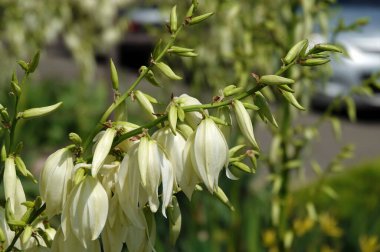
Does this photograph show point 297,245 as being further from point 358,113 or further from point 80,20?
point 358,113

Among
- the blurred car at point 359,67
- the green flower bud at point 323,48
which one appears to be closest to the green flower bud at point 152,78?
the green flower bud at point 323,48

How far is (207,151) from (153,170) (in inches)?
3.0

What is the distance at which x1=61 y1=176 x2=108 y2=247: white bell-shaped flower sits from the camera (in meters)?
0.99

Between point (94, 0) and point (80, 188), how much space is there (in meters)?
4.79

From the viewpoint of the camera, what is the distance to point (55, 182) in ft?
3.38

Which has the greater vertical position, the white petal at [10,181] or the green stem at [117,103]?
the green stem at [117,103]

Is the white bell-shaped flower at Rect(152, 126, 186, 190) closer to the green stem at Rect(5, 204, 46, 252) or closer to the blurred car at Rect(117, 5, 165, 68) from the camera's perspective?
Answer: the green stem at Rect(5, 204, 46, 252)

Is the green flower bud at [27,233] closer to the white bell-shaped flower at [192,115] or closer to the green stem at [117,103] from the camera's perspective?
the green stem at [117,103]

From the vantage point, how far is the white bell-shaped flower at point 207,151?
1.01 metres

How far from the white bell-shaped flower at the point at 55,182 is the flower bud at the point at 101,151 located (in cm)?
8

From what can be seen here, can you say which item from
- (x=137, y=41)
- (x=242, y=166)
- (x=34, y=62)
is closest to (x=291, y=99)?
(x=242, y=166)

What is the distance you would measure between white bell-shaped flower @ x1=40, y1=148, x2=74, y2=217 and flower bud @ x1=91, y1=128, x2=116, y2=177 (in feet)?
0.25

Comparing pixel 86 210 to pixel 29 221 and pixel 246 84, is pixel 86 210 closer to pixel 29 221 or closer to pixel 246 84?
pixel 29 221

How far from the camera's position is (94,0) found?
5.64 m
